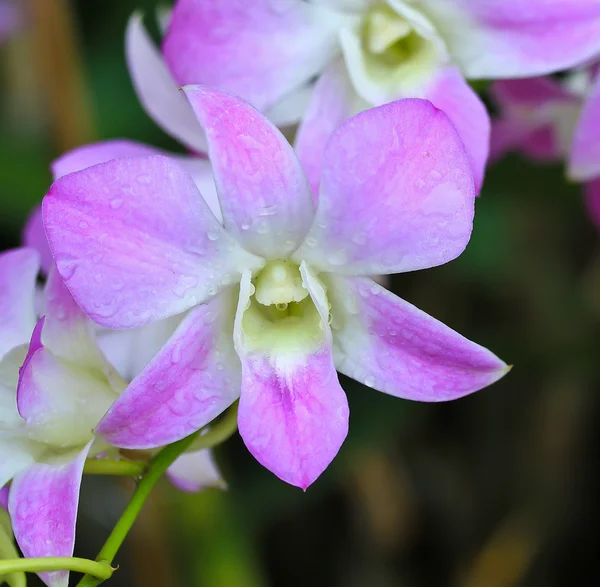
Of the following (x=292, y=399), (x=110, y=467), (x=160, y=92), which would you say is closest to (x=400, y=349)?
(x=292, y=399)

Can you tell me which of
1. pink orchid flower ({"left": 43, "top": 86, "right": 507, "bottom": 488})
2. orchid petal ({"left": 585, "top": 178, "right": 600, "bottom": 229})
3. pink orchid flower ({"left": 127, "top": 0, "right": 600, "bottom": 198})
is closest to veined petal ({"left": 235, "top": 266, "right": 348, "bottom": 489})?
pink orchid flower ({"left": 43, "top": 86, "right": 507, "bottom": 488})

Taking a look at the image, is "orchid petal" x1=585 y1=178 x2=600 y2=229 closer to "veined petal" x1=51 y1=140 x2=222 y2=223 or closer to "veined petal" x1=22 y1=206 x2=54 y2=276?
"veined petal" x1=51 y1=140 x2=222 y2=223

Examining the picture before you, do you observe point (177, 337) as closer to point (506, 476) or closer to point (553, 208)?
point (553, 208)

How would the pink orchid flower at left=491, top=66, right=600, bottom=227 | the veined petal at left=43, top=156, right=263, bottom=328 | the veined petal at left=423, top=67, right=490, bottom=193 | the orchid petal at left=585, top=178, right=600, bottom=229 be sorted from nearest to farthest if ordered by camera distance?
the veined petal at left=43, top=156, right=263, bottom=328 < the veined petal at left=423, top=67, right=490, bottom=193 < the pink orchid flower at left=491, top=66, right=600, bottom=227 < the orchid petal at left=585, top=178, right=600, bottom=229

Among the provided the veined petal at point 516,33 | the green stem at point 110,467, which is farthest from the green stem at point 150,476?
the veined petal at point 516,33

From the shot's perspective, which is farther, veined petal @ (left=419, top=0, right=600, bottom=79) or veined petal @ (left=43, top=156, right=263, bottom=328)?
veined petal @ (left=419, top=0, right=600, bottom=79)
